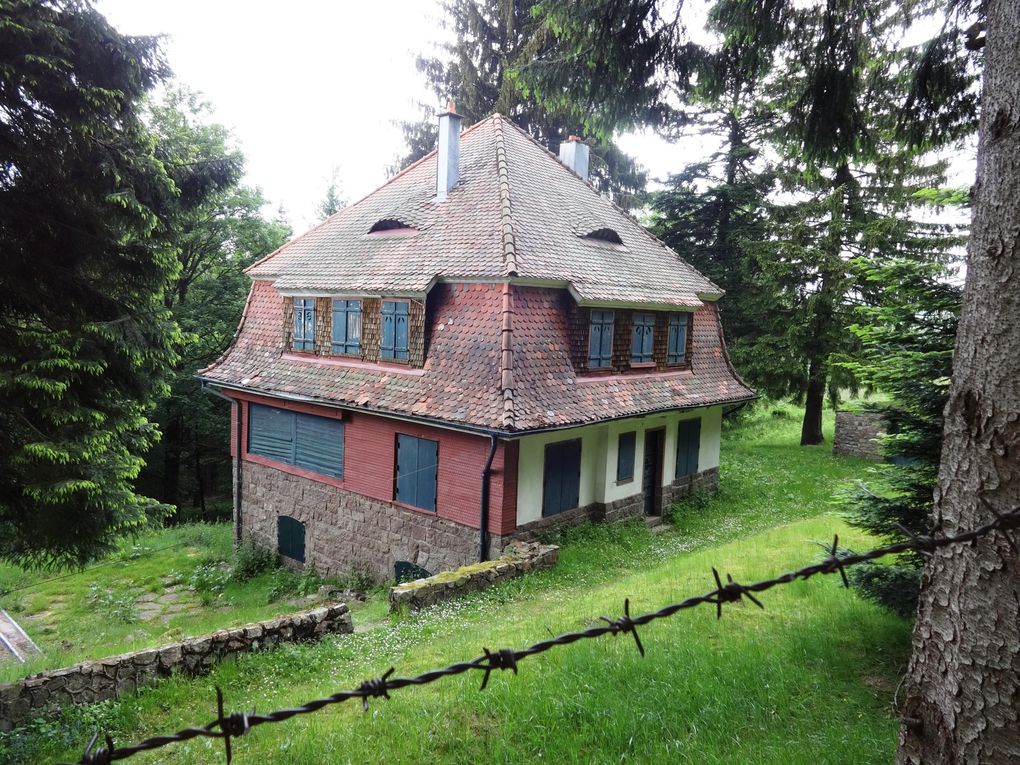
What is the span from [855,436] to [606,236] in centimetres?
1297

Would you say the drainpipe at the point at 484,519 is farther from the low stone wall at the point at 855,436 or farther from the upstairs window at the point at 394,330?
the low stone wall at the point at 855,436

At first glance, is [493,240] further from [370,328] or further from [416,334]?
[370,328]

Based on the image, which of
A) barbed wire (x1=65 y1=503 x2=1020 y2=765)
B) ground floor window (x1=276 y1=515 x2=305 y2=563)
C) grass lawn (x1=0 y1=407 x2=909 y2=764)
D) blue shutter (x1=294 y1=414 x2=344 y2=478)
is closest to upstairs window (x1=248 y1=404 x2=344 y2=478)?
blue shutter (x1=294 y1=414 x2=344 y2=478)

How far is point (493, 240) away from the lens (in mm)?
13750

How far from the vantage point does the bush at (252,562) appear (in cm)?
1736

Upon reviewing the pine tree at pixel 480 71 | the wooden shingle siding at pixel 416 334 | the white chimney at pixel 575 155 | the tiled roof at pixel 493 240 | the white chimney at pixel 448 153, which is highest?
the pine tree at pixel 480 71

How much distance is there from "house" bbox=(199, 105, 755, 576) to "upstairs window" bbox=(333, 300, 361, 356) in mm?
43

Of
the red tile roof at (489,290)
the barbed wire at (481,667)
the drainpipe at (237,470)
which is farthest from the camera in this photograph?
the drainpipe at (237,470)

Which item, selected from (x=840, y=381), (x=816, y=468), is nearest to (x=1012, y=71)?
(x=816, y=468)

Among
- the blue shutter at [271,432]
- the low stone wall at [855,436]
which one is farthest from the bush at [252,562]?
the low stone wall at [855,436]

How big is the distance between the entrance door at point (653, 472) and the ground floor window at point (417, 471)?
220 inches

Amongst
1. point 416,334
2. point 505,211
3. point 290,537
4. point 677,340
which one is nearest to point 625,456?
point 677,340

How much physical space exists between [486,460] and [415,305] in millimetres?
3672

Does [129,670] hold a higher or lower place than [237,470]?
higher
